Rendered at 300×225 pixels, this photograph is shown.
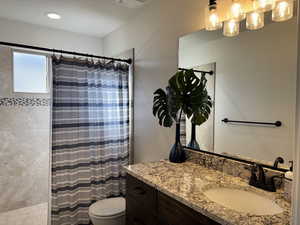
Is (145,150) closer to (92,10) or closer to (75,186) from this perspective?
(75,186)

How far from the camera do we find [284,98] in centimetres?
121

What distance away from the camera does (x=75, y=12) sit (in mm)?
2428

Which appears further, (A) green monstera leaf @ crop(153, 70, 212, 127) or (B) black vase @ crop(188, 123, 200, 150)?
(B) black vase @ crop(188, 123, 200, 150)

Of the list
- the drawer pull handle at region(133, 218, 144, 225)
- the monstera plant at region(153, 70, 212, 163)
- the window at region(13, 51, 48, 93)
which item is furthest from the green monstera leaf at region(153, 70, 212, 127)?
the window at region(13, 51, 48, 93)

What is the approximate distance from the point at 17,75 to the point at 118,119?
1532mm

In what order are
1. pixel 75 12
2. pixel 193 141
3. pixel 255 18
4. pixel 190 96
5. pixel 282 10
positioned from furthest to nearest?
pixel 75 12
pixel 193 141
pixel 190 96
pixel 255 18
pixel 282 10

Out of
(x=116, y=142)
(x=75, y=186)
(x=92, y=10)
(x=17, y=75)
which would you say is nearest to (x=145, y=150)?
(x=116, y=142)

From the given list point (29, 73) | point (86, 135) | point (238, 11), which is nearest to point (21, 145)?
point (29, 73)

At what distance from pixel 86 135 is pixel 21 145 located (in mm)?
1158

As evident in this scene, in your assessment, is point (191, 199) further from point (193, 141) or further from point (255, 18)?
point (255, 18)

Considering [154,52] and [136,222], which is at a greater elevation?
[154,52]

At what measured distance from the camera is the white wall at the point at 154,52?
186 cm

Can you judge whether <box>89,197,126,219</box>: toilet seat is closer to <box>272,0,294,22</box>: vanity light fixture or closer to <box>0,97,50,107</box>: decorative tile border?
<box>0,97,50,107</box>: decorative tile border

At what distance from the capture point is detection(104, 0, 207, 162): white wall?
6.10 ft
